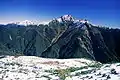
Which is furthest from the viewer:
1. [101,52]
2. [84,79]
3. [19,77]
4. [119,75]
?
[101,52]

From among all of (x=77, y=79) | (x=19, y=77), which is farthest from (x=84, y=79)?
(x=19, y=77)

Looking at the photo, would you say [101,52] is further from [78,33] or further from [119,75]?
[119,75]

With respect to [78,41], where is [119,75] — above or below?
below

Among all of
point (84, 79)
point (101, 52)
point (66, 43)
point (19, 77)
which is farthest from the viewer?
point (66, 43)

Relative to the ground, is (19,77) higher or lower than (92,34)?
lower

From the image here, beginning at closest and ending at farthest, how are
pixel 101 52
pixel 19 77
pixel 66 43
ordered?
1. pixel 19 77
2. pixel 101 52
3. pixel 66 43

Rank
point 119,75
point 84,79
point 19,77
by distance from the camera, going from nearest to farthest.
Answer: point 119,75
point 84,79
point 19,77

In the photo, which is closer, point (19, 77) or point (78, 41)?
point (19, 77)

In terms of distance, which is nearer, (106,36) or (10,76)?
(10,76)

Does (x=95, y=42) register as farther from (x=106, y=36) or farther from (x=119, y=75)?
(x=119, y=75)

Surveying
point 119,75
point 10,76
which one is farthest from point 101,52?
point 119,75
